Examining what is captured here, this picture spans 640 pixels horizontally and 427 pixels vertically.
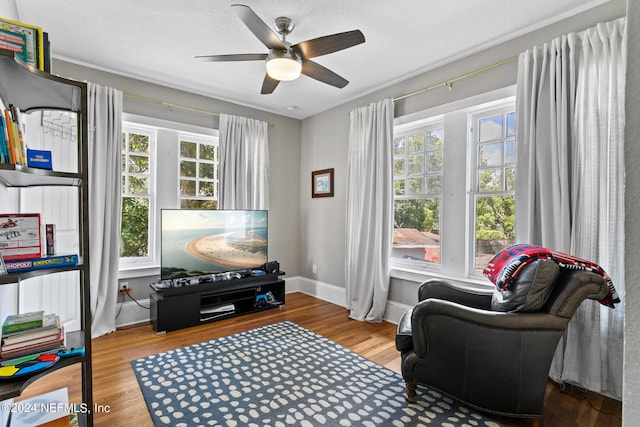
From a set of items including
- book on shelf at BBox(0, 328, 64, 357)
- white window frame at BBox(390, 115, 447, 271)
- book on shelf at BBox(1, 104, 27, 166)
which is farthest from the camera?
white window frame at BBox(390, 115, 447, 271)

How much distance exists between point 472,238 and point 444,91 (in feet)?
4.77

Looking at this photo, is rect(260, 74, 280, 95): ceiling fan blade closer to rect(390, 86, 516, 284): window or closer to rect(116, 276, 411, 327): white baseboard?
rect(390, 86, 516, 284): window

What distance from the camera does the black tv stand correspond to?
3.24m

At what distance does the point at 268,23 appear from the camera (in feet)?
8.21

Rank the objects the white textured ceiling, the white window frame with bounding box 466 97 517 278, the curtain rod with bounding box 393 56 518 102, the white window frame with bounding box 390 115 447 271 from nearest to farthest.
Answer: the white textured ceiling
the curtain rod with bounding box 393 56 518 102
the white window frame with bounding box 466 97 517 278
the white window frame with bounding box 390 115 447 271

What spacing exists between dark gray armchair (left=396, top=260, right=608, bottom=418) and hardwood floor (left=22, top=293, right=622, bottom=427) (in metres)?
0.28

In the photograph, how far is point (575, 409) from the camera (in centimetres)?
203

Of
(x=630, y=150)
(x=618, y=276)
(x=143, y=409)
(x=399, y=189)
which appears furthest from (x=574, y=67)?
(x=143, y=409)

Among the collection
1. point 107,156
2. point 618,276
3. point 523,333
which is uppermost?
point 107,156

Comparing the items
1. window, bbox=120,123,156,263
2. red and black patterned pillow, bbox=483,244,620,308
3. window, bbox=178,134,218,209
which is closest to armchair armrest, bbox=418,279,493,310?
red and black patterned pillow, bbox=483,244,620,308

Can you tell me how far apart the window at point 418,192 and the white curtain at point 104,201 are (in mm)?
2975

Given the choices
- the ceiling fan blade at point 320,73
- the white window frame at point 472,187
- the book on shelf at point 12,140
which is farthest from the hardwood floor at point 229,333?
the ceiling fan blade at point 320,73

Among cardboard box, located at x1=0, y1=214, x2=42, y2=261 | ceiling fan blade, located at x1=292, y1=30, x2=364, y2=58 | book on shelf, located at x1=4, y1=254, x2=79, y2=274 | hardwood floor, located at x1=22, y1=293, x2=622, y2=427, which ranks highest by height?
ceiling fan blade, located at x1=292, y1=30, x2=364, y2=58

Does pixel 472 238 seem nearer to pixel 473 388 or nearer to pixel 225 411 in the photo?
pixel 473 388
